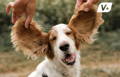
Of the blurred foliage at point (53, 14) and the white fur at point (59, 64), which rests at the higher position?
the white fur at point (59, 64)

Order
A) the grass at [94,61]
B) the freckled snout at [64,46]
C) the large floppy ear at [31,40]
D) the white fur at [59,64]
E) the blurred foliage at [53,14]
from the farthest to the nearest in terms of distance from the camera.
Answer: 1. the blurred foliage at [53,14]
2. the grass at [94,61]
3. the large floppy ear at [31,40]
4. the white fur at [59,64]
5. the freckled snout at [64,46]

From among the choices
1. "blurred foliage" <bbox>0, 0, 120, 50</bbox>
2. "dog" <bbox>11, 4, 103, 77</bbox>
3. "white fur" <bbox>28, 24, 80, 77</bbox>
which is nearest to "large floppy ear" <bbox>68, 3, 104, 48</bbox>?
"dog" <bbox>11, 4, 103, 77</bbox>

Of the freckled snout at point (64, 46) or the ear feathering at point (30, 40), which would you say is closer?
the freckled snout at point (64, 46)

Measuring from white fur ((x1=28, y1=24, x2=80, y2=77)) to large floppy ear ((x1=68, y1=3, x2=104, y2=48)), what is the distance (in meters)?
0.14

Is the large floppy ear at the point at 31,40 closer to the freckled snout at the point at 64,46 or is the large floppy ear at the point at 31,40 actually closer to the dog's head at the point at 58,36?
the dog's head at the point at 58,36

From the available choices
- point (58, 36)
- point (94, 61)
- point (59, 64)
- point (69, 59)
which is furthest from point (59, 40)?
point (94, 61)

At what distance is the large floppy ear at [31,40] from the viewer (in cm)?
626

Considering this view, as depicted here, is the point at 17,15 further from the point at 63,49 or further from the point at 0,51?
the point at 0,51

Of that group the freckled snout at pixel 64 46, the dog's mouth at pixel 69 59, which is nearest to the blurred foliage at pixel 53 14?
the dog's mouth at pixel 69 59

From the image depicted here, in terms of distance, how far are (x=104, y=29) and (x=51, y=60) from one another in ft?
38.1

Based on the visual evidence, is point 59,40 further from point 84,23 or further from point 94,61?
point 94,61

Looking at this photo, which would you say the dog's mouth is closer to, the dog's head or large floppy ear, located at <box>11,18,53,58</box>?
the dog's head

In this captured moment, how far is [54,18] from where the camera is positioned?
1752 cm

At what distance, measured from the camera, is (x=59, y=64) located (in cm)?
639
